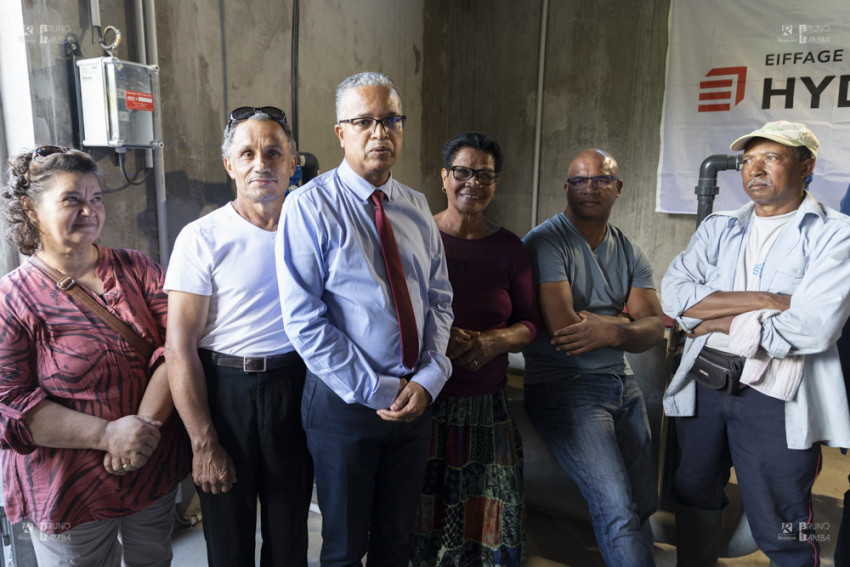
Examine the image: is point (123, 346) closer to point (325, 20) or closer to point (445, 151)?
point (445, 151)

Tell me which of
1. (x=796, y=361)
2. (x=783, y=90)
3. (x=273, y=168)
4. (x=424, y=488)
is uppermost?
(x=783, y=90)

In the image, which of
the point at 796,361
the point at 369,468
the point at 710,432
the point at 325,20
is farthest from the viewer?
the point at 325,20

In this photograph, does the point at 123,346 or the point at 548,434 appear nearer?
the point at 123,346

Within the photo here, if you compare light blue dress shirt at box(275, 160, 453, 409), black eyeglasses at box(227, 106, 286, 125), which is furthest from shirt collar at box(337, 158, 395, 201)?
black eyeglasses at box(227, 106, 286, 125)

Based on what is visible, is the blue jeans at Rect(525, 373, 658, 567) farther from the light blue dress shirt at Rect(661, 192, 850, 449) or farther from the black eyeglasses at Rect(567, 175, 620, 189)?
the black eyeglasses at Rect(567, 175, 620, 189)

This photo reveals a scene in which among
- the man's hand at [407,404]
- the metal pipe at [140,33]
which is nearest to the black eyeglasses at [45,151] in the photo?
the metal pipe at [140,33]

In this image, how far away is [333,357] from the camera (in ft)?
5.08

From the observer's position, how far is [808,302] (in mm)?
1794

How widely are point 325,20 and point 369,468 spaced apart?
3305 millimetres

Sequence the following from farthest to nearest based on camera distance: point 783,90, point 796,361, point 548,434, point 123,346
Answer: point 783,90 < point 548,434 < point 796,361 < point 123,346

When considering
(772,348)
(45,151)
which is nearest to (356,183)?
(45,151)

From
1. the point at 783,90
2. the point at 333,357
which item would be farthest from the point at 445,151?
the point at 783,90

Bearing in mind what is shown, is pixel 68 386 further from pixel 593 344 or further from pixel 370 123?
pixel 593 344

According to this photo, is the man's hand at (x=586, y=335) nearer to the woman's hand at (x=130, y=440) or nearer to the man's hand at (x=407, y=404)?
the man's hand at (x=407, y=404)
